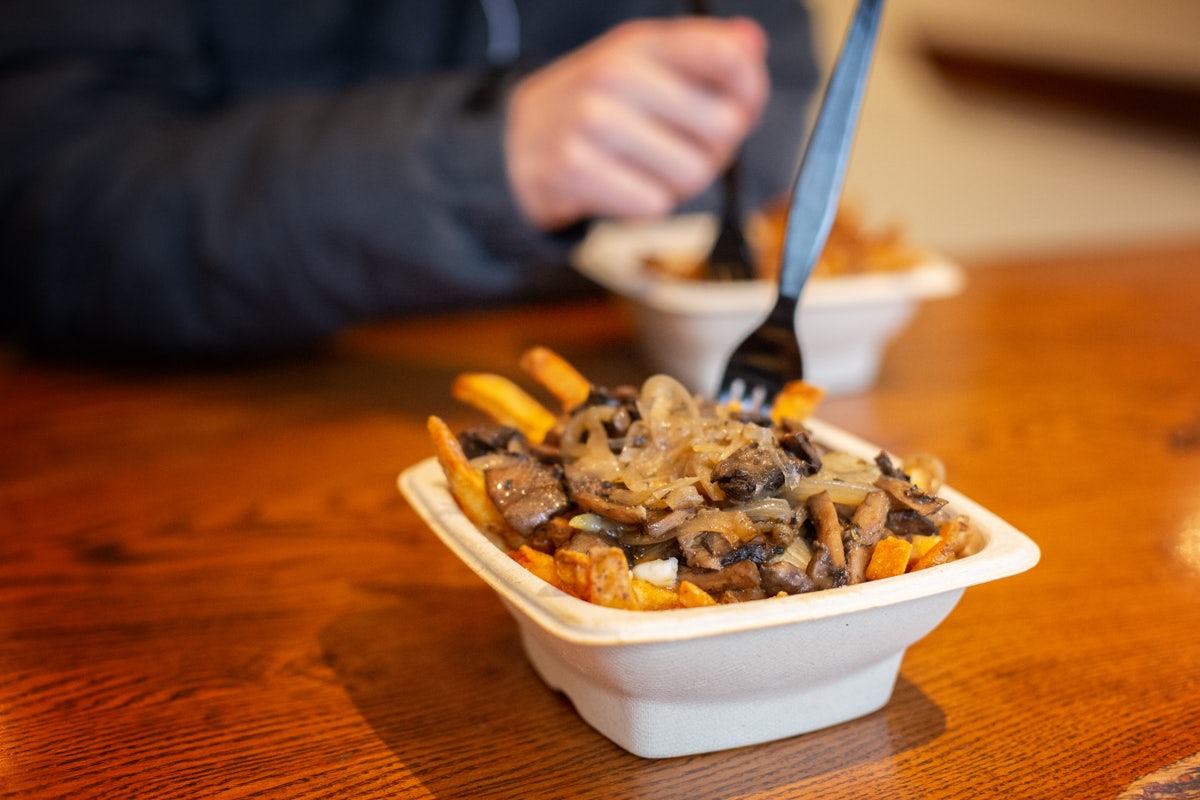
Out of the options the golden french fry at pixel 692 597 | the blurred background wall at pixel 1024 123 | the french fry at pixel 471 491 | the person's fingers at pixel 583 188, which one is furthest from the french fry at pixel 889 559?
the blurred background wall at pixel 1024 123

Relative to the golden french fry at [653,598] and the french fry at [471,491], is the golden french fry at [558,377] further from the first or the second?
the golden french fry at [653,598]

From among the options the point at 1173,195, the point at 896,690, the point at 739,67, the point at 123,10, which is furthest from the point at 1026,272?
the point at 1173,195

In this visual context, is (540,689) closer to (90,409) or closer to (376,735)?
(376,735)

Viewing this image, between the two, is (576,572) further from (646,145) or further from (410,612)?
(646,145)

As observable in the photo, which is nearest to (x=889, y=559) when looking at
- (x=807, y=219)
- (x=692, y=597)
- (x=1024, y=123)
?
(x=692, y=597)

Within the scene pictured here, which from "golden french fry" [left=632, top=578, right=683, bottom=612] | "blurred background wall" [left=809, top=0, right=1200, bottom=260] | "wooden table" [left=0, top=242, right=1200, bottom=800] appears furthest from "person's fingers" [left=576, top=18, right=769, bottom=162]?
"blurred background wall" [left=809, top=0, right=1200, bottom=260]

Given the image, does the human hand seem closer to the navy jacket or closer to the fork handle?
the navy jacket
